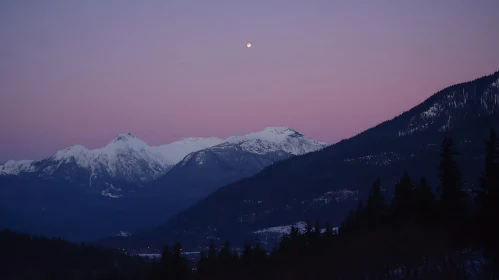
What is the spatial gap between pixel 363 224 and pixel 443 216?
28345 mm

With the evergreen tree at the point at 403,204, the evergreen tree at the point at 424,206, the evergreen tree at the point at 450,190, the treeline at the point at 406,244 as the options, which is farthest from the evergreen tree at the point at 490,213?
the evergreen tree at the point at 403,204

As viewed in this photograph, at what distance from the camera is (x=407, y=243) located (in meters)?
84.8

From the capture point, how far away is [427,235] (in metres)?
83.4

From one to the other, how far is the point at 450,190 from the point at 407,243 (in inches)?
402

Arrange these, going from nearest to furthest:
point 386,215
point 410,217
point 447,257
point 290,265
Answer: point 447,257 → point 410,217 → point 386,215 → point 290,265

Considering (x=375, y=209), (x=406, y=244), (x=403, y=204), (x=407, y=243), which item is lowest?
(x=406, y=244)

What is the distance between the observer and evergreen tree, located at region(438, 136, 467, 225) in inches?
3376

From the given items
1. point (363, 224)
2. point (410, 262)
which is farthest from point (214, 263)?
point (410, 262)

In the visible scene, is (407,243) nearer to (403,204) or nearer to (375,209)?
(403,204)

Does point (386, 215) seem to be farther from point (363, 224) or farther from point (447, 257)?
point (447, 257)

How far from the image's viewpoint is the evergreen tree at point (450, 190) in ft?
281

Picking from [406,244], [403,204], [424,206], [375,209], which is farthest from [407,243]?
[375,209]

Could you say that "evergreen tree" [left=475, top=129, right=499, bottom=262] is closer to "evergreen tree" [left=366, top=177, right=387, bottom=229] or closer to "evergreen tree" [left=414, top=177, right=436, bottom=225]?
"evergreen tree" [left=414, top=177, right=436, bottom=225]

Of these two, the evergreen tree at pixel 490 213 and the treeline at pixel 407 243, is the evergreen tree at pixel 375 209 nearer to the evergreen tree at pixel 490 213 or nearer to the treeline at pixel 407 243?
the treeline at pixel 407 243
